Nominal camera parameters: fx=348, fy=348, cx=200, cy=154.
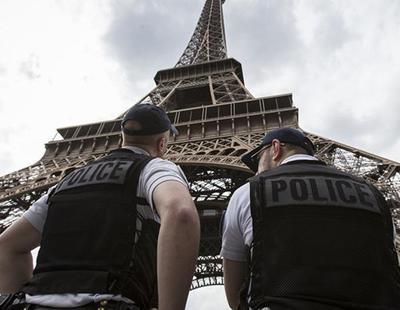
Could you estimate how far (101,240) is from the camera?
157 cm

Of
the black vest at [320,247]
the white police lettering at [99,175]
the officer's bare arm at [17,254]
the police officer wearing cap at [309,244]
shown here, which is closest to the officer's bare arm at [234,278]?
the police officer wearing cap at [309,244]

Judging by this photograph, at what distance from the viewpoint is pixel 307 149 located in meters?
2.27

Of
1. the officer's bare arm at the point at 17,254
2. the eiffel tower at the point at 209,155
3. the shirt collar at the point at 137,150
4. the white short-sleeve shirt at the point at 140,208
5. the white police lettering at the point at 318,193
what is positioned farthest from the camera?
the eiffel tower at the point at 209,155

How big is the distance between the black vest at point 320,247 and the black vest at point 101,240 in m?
0.53

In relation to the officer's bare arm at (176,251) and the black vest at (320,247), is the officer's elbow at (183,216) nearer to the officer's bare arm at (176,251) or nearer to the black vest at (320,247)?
the officer's bare arm at (176,251)

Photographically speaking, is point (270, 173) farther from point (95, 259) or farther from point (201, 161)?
point (201, 161)

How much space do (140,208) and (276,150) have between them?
1048 mm

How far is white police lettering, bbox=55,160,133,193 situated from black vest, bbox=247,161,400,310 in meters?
0.68

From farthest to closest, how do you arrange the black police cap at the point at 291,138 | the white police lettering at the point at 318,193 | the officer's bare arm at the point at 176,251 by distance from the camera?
the black police cap at the point at 291,138, the white police lettering at the point at 318,193, the officer's bare arm at the point at 176,251

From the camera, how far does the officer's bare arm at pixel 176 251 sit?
1.25 meters

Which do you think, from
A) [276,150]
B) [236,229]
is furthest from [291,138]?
[236,229]

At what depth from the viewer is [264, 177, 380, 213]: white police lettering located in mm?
1698

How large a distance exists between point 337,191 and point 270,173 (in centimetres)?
35

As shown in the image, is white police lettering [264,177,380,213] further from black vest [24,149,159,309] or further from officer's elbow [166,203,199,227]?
black vest [24,149,159,309]
